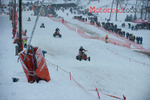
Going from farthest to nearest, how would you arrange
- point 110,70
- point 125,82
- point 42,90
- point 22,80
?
point 110,70
point 125,82
point 22,80
point 42,90

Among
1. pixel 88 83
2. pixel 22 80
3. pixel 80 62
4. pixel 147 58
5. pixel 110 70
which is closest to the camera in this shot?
pixel 22 80

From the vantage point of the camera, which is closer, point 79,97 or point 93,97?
point 79,97

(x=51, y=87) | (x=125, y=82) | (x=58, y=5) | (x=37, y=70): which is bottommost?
(x=125, y=82)

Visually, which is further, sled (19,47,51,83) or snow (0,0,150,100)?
sled (19,47,51,83)

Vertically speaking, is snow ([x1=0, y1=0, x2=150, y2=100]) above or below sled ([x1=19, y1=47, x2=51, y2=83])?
below

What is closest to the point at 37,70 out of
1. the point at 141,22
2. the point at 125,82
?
the point at 125,82

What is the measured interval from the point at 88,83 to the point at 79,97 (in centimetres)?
281

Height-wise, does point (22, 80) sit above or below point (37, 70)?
below

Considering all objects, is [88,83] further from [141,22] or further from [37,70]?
[141,22]

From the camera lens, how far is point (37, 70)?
7250 mm

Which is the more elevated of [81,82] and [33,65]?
[33,65]

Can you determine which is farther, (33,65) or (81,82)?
(81,82)

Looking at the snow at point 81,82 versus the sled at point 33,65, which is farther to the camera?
the sled at point 33,65

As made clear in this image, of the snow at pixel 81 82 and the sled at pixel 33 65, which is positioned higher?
the sled at pixel 33 65
